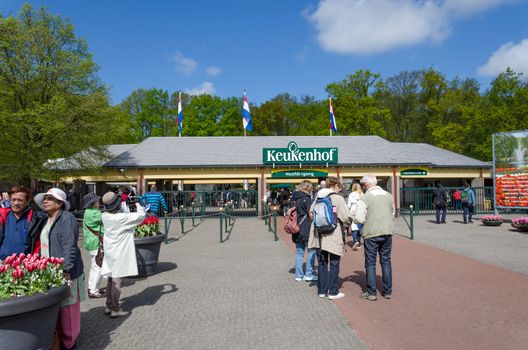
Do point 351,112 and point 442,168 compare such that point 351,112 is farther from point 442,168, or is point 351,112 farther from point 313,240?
point 313,240

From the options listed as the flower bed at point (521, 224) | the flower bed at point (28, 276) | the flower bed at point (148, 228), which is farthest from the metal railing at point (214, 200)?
the flower bed at point (28, 276)

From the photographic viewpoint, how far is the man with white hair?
20.4 feet

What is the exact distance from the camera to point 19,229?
4559 millimetres

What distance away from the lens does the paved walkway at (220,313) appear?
4.71 meters

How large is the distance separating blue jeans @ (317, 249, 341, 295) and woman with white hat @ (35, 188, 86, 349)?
361 centimetres

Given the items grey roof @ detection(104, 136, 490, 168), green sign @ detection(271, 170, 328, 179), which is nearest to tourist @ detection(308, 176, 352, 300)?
green sign @ detection(271, 170, 328, 179)

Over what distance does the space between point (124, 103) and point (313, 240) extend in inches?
2224

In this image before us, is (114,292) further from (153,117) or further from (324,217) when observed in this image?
(153,117)

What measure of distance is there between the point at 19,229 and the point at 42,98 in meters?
18.4

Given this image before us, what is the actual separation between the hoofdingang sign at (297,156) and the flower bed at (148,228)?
15323mm

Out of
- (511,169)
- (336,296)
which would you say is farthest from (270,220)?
(336,296)

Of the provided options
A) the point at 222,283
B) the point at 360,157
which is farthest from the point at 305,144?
the point at 222,283

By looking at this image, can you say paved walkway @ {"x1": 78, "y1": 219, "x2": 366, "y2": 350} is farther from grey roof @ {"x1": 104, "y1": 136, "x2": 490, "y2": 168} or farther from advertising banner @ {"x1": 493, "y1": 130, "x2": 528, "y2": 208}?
grey roof @ {"x1": 104, "y1": 136, "x2": 490, "y2": 168}

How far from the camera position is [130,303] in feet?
20.9
